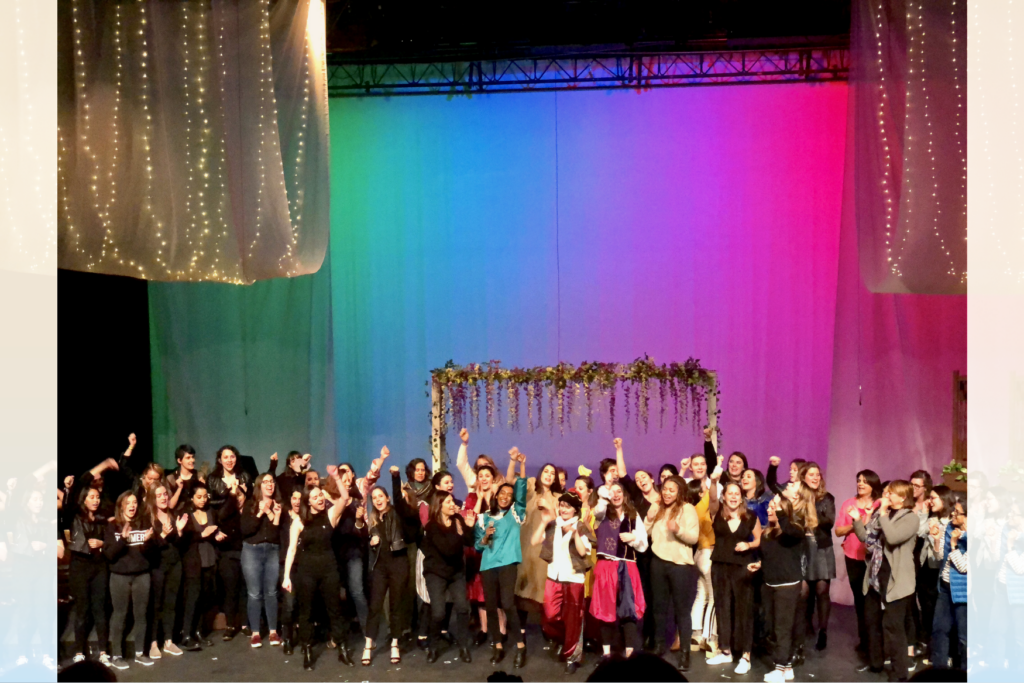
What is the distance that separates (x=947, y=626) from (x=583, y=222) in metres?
5.35

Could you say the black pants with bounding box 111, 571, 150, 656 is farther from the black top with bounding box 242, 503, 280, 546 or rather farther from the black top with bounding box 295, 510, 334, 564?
the black top with bounding box 295, 510, 334, 564

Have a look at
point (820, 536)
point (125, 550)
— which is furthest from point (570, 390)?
point (125, 550)

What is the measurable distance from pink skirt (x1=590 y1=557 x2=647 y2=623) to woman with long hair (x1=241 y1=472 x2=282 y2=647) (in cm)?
216

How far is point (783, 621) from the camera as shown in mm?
6027

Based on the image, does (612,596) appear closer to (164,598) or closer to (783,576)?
(783,576)

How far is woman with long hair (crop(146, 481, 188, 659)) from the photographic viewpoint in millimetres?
6533

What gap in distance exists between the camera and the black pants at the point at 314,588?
6.41m

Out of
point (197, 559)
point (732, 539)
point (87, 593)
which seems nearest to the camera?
point (732, 539)

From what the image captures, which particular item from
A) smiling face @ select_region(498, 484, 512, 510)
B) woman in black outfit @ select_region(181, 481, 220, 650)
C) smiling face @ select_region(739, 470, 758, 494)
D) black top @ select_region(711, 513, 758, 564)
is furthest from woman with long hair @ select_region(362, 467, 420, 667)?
smiling face @ select_region(739, 470, 758, 494)

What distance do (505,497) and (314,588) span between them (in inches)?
53.9

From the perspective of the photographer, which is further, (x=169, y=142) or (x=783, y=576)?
(x=783, y=576)

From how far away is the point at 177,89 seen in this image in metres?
5.93
